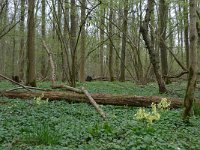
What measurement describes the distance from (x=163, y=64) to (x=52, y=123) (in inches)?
574

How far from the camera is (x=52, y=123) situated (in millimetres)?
7773

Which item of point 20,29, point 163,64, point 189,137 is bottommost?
point 189,137

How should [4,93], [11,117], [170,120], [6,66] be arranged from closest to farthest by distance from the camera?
[170,120], [11,117], [4,93], [6,66]

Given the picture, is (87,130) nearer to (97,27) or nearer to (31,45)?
(31,45)

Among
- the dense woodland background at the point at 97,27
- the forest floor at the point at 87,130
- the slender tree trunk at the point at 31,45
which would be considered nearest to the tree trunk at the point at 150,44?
the dense woodland background at the point at 97,27

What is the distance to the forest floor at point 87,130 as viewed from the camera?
220 inches

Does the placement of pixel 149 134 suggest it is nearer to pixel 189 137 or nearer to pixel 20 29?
pixel 189 137

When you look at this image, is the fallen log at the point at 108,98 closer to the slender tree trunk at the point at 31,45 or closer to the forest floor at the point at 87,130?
the forest floor at the point at 87,130

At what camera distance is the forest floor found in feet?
18.4

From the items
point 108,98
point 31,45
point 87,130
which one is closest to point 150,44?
point 108,98

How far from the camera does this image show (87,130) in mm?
6625

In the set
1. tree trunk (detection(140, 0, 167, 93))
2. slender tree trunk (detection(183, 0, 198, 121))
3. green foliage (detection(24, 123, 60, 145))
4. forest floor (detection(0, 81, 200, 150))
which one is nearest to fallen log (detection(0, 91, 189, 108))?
forest floor (detection(0, 81, 200, 150))

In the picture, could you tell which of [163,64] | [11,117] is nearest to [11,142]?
[11,117]

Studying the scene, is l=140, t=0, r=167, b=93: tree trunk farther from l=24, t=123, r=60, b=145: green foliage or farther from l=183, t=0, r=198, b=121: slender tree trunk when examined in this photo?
l=24, t=123, r=60, b=145: green foliage
